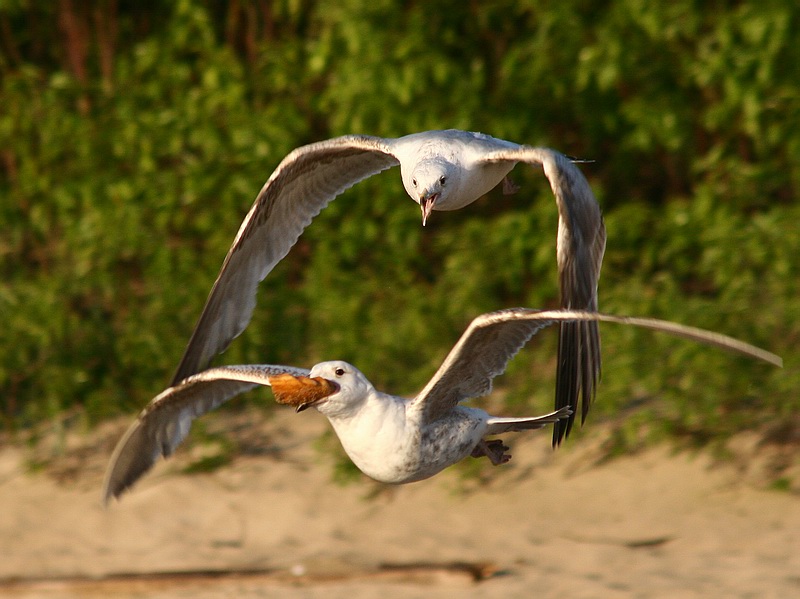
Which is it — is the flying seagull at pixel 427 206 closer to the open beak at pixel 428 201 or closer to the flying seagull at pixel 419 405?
the open beak at pixel 428 201

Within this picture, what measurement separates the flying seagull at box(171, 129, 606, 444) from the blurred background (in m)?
2.61

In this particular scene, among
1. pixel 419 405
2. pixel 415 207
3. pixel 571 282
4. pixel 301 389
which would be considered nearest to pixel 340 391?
pixel 301 389

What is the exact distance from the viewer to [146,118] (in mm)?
8586

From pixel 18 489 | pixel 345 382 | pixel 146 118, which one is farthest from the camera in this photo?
pixel 146 118

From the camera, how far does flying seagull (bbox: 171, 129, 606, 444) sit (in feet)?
13.8

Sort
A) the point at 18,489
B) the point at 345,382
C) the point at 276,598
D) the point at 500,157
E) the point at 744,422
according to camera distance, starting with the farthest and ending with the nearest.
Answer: the point at 18,489 < the point at 744,422 < the point at 276,598 < the point at 500,157 < the point at 345,382

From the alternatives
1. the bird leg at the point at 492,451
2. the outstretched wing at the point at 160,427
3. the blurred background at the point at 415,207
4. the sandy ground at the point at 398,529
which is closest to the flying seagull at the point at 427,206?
the bird leg at the point at 492,451

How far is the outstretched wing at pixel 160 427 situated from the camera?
14.6ft

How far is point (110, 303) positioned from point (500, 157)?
4512 millimetres

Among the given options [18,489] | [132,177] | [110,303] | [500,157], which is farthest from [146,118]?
[500,157]

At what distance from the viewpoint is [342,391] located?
363 centimetres

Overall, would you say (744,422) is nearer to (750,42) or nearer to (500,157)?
(750,42)

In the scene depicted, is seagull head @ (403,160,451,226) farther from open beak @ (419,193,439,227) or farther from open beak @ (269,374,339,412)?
open beak @ (269,374,339,412)

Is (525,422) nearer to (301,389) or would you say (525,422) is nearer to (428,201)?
(301,389)
